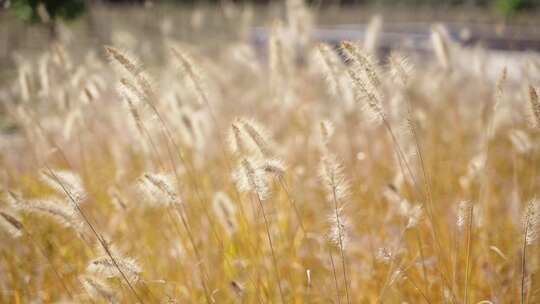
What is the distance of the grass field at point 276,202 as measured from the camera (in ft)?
5.98

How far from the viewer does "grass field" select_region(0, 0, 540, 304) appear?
1.82 metres

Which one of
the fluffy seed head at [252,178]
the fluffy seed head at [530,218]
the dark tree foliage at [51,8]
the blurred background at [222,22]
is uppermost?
the blurred background at [222,22]

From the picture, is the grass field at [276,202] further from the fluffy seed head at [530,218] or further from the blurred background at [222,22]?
the blurred background at [222,22]

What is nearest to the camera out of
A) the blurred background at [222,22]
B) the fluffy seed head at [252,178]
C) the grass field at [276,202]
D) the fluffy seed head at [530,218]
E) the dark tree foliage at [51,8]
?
the fluffy seed head at [530,218]

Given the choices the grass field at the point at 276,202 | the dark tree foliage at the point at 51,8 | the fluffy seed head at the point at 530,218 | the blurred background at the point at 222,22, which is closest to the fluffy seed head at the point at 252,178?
the grass field at the point at 276,202

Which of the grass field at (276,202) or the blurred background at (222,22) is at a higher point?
the blurred background at (222,22)

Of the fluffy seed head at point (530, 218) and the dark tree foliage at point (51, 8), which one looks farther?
the dark tree foliage at point (51, 8)

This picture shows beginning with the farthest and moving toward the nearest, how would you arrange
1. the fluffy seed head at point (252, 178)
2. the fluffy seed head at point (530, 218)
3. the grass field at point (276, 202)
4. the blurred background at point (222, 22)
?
the blurred background at point (222, 22) < the grass field at point (276, 202) < the fluffy seed head at point (252, 178) < the fluffy seed head at point (530, 218)

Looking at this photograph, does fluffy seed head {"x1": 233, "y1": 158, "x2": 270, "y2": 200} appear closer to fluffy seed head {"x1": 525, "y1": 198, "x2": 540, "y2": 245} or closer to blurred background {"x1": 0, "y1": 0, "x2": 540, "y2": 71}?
fluffy seed head {"x1": 525, "y1": 198, "x2": 540, "y2": 245}

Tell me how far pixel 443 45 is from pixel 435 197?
3.58ft

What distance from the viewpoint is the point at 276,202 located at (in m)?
3.26

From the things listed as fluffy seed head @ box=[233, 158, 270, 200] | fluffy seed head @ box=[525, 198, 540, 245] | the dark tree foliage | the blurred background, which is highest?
the blurred background

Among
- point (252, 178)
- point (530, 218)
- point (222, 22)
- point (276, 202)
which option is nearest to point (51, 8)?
point (276, 202)

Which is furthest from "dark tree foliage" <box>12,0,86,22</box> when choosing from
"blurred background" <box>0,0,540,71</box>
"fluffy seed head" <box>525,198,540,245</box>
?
"fluffy seed head" <box>525,198,540,245</box>
